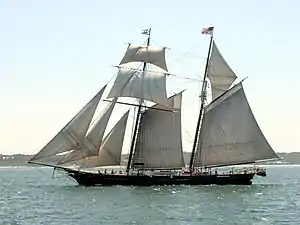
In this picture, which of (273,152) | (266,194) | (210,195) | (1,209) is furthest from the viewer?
(273,152)

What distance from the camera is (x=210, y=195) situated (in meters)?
65.2

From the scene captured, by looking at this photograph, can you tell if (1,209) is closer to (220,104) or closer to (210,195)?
(210,195)

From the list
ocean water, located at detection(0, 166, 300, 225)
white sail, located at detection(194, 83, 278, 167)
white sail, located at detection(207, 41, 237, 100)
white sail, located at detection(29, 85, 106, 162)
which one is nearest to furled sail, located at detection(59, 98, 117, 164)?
white sail, located at detection(29, 85, 106, 162)

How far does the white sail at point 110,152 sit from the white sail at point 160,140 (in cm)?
419

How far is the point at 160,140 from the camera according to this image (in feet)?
250

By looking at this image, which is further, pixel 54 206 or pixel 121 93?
pixel 121 93

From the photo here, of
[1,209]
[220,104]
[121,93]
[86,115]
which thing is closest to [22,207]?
[1,209]

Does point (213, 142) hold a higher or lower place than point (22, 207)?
higher

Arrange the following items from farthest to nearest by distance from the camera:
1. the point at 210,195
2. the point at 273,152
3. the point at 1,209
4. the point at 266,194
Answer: the point at 273,152 < the point at 266,194 < the point at 210,195 < the point at 1,209

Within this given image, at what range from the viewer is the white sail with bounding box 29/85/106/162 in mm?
67688

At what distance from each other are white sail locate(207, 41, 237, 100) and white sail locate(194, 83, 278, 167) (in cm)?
115

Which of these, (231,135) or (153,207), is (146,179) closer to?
(231,135)

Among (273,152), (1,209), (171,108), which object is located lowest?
(1,209)

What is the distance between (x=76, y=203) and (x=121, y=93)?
70.0 feet
